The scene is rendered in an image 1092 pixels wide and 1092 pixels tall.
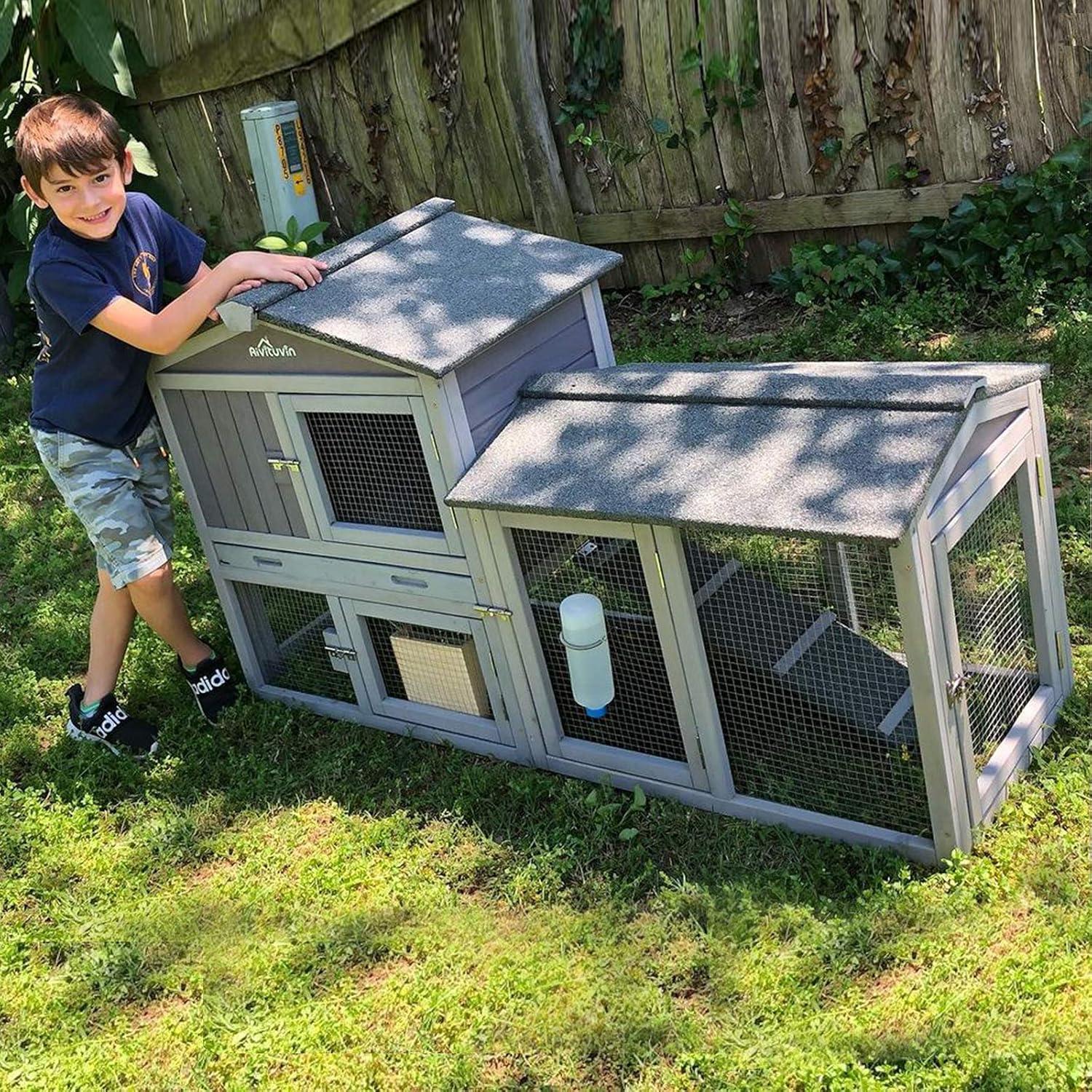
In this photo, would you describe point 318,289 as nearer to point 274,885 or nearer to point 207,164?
point 274,885

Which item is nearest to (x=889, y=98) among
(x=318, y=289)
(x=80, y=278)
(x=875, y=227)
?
(x=875, y=227)

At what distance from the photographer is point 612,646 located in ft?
10.5

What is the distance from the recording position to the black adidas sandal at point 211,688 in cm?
398

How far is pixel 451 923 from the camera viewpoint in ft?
9.95

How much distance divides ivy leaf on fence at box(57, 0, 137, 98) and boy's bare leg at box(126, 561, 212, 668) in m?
3.67

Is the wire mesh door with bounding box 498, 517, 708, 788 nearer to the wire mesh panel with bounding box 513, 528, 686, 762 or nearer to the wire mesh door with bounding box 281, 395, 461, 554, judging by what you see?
the wire mesh panel with bounding box 513, 528, 686, 762

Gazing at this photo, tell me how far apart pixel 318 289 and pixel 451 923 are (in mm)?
1583

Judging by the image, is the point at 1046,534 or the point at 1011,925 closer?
the point at 1011,925

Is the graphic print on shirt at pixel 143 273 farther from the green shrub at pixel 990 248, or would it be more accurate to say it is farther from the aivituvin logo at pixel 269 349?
the green shrub at pixel 990 248

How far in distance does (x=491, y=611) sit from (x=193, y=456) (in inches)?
42.0

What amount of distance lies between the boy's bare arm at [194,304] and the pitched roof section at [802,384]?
2.22 feet

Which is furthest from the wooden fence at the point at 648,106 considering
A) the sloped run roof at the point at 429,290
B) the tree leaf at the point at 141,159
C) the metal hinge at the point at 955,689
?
the metal hinge at the point at 955,689

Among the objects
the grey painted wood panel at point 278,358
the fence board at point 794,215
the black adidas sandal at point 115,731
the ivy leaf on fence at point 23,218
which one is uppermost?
the ivy leaf on fence at point 23,218

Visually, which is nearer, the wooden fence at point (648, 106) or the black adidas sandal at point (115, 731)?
the black adidas sandal at point (115, 731)
